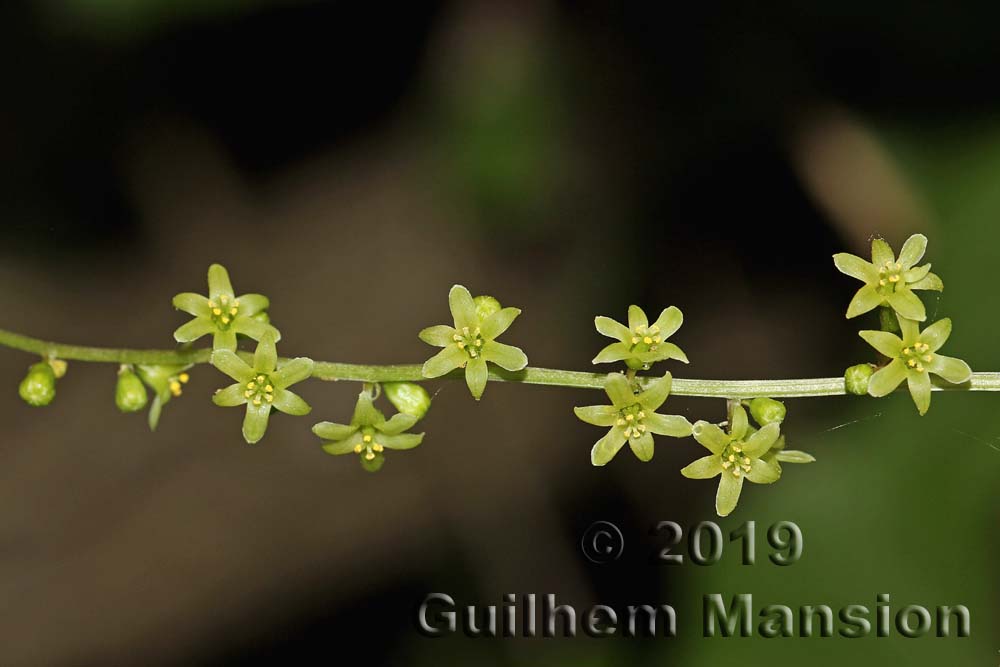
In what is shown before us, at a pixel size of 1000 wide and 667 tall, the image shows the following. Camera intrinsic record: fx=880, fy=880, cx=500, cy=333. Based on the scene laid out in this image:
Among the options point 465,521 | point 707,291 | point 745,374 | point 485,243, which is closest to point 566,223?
point 485,243

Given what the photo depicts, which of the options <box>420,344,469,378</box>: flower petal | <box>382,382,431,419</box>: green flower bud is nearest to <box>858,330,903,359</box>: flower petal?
<box>420,344,469,378</box>: flower petal

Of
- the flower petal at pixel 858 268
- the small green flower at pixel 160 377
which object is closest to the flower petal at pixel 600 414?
the flower petal at pixel 858 268

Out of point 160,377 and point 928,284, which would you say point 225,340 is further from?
point 928,284

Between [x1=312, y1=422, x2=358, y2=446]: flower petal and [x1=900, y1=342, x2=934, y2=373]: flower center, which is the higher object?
[x1=900, y1=342, x2=934, y2=373]: flower center

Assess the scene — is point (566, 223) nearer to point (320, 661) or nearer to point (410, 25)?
point (410, 25)

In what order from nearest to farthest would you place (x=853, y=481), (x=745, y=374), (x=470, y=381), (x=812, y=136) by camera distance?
1. (x=470, y=381)
2. (x=853, y=481)
3. (x=812, y=136)
4. (x=745, y=374)

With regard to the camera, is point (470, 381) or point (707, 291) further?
point (707, 291)

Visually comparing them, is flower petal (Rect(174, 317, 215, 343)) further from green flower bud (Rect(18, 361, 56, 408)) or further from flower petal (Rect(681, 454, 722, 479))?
flower petal (Rect(681, 454, 722, 479))

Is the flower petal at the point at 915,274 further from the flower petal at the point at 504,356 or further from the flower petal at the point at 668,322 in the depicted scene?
the flower petal at the point at 504,356
